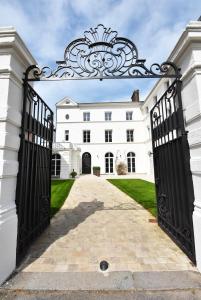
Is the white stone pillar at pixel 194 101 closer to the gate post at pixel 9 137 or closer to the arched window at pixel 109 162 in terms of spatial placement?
the gate post at pixel 9 137

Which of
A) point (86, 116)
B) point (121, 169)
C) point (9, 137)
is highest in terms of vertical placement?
point (86, 116)

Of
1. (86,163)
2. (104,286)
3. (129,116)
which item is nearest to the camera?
(104,286)

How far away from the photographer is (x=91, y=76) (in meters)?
2.96

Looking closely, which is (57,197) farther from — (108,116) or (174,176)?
(108,116)

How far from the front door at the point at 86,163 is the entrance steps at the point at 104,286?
22106 millimetres

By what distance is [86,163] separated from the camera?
80.2 feet

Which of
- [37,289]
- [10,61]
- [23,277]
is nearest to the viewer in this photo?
[37,289]

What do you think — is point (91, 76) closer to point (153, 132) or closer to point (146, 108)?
point (153, 132)

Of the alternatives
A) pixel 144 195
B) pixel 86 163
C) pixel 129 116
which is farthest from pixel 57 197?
pixel 129 116

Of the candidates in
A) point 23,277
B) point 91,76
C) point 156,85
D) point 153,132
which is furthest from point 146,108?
point 23,277

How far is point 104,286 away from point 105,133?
76.3ft

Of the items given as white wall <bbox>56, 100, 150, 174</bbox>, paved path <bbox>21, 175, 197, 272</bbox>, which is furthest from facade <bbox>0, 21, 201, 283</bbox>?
white wall <bbox>56, 100, 150, 174</bbox>

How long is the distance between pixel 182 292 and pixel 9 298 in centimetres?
181

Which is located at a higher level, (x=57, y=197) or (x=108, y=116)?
(x=108, y=116)
